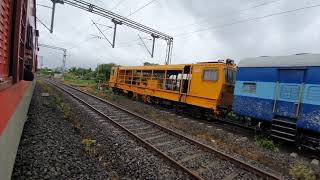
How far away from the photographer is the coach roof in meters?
7.96

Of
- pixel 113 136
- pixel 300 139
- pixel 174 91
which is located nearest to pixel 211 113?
pixel 174 91

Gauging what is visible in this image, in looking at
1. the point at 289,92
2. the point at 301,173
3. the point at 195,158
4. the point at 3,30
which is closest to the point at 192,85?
the point at 289,92

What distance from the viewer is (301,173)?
6.01m

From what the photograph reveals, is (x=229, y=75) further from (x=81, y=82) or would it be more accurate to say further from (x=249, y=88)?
(x=81, y=82)

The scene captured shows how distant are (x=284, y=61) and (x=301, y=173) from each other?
4.24 metres

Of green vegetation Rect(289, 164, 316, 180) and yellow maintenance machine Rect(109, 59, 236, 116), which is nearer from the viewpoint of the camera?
green vegetation Rect(289, 164, 316, 180)

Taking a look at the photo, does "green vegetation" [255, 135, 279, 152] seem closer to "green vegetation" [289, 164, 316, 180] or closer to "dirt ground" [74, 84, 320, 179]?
"dirt ground" [74, 84, 320, 179]

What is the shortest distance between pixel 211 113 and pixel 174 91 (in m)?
3.05


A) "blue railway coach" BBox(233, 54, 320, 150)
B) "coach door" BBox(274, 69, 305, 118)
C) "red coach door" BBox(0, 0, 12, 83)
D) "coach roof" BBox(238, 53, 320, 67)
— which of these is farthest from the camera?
"coach door" BBox(274, 69, 305, 118)

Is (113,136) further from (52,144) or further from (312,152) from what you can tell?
(312,152)

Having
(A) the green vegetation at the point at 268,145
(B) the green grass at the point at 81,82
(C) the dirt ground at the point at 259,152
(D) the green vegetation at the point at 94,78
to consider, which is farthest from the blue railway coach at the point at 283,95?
(B) the green grass at the point at 81,82

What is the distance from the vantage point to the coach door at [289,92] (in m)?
8.21

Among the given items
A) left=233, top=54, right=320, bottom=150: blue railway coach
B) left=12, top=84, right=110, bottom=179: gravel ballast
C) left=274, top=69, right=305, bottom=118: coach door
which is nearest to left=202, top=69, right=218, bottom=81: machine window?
left=233, top=54, right=320, bottom=150: blue railway coach

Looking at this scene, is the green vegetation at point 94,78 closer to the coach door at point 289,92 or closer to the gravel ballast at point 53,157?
the gravel ballast at point 53,157
